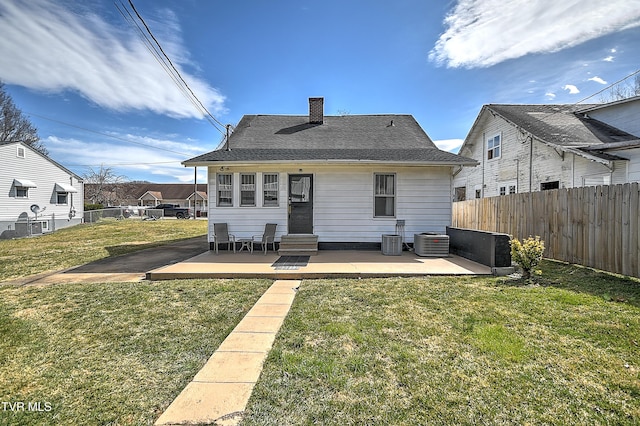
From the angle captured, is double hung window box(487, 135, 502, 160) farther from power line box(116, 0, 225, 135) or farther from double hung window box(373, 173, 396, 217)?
power line box(116, 0, 225, 135)

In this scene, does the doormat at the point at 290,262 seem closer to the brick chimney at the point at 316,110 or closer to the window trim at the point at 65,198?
the brick chimney at the point at 316,110

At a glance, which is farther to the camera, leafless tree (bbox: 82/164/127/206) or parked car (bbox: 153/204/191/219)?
leafless tree (bbox: 82/164/127/206)

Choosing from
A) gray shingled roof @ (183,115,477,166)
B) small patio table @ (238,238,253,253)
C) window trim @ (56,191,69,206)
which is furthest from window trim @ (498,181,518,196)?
window trim @ (56,191,69,206)

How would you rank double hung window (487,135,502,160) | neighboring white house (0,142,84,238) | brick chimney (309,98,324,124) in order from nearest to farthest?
brick chimney (309,98,324,124) → double hung window (487,135,502,160) → neighboring white house (0,142,84,238)

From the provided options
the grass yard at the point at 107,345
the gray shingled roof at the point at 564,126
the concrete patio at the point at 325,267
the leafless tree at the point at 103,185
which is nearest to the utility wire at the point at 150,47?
the concrete patio at the point at 325,267

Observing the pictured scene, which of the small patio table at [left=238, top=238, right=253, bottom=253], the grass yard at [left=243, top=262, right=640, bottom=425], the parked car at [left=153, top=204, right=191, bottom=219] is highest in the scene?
the parked car at [left=153, top=204, right=191, bottom=219]

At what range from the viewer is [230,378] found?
238 centimetres

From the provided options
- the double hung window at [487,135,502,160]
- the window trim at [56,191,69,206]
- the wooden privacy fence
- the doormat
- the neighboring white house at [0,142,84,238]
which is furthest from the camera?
the window trim at [56,191,69,206]

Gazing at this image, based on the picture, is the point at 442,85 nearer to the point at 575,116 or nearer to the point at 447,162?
the point at 575,116

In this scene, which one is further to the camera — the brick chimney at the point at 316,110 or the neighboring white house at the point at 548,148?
the brick chimney at the point at 316,110

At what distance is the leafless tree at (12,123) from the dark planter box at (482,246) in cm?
3679

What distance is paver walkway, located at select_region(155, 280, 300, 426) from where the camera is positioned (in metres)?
1.92

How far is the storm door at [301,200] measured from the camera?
8625mm

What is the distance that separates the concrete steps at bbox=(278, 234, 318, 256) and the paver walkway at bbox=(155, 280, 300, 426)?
13.5ft
